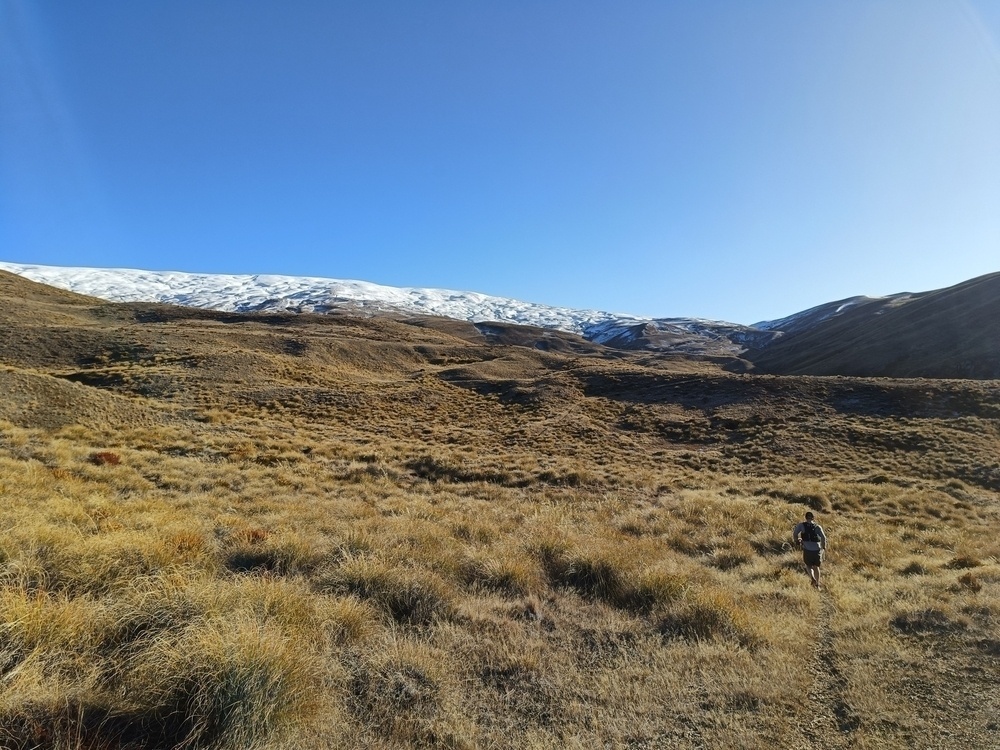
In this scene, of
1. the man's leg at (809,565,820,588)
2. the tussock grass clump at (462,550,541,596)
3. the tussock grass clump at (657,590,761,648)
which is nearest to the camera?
the tussock grass clump at (657,590,761,648)

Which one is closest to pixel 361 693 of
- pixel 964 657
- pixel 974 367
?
pixel 964 657

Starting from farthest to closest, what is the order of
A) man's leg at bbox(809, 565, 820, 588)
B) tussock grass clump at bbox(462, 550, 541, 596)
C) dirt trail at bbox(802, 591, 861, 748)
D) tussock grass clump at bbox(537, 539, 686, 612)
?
man's leg at bbox(809, 565, 820, 588), tussock grass clump at bbox(462, 550, 541, 596), tussock grass clump at bbox(537, 539, 686, 612), dirt trail at bbox(802, 591, 861, 748)

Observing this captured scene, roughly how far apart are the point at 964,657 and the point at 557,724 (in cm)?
519

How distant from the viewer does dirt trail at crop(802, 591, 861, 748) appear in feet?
13.4

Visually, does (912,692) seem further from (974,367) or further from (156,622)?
(974,367)

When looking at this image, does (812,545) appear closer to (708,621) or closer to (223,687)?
(708,621)

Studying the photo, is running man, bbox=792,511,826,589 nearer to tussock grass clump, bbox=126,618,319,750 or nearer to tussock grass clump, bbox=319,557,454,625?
tussock grass clump, bbox=319,557,454,625

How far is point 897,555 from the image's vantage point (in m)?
11.1

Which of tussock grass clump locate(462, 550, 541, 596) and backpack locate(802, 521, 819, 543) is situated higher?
tussock grass clump locate(462, 550, 541, 596)

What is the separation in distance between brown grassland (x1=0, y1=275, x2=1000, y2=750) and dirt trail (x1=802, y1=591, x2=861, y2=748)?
0.09ft

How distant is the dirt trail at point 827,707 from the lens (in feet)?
13.4

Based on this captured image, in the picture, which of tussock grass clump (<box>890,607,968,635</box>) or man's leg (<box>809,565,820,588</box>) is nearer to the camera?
tussock grass clump (<box>890,607,968,635</box>)

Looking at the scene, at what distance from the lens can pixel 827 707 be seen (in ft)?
14.7

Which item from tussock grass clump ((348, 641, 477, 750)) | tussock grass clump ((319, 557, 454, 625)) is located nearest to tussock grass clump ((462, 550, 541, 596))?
tussock grass clump ((319, 557, 454, 625))
